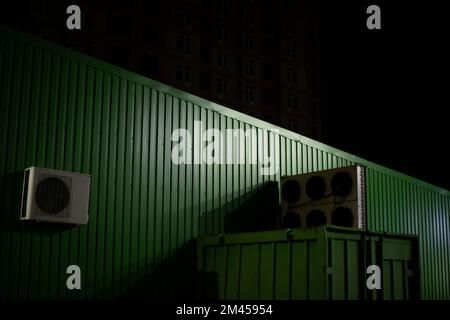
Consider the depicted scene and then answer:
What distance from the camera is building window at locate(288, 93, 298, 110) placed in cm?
5341

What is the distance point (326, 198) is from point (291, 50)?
47013mm

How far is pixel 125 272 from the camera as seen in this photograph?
892 cm

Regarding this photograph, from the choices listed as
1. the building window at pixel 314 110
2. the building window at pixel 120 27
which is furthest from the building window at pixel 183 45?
the building window at pixel 314 110

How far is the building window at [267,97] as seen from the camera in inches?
2039

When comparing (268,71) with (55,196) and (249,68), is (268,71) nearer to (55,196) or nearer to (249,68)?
(249,68)

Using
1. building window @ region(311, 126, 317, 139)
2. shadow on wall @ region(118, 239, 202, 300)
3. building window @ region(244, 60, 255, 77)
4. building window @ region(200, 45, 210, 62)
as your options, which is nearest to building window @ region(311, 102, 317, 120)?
building window @ region(311, 126, 317, 139)

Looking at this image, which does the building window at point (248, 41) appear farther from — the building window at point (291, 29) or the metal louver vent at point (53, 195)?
the metal louver vent at point (53, 195)

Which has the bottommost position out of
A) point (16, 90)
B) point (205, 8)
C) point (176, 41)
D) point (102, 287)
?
point (102, 287)

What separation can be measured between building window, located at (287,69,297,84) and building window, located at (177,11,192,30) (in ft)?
41.0

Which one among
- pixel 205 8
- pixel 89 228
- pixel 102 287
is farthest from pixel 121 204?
pixel 205 8

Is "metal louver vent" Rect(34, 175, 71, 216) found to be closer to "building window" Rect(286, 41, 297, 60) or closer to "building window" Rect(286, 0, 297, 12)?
"building window" Rect(286, 41, 297, 60)

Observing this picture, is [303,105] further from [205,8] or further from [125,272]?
[125,272]

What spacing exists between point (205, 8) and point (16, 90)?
4262cm

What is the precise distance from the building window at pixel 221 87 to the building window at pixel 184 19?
5.45 m
